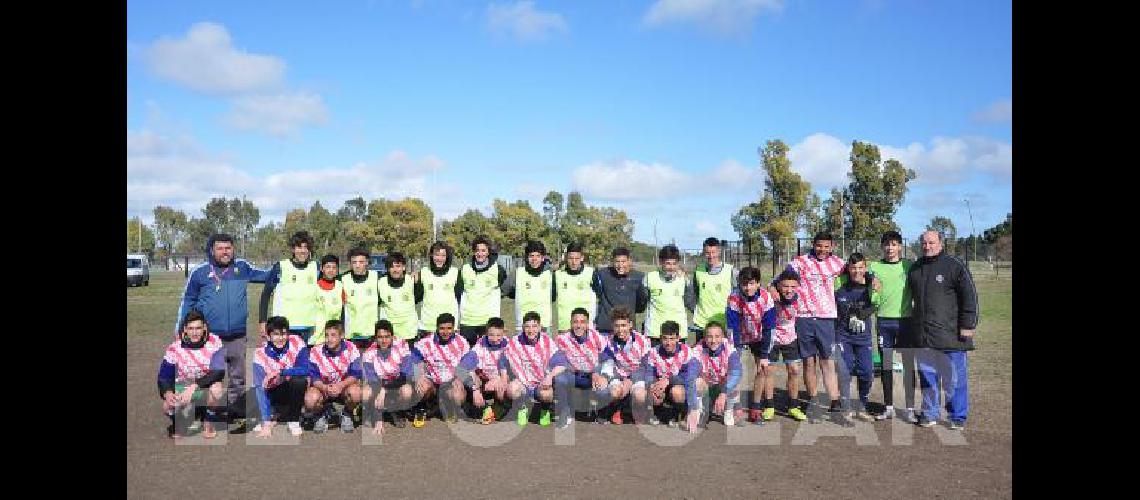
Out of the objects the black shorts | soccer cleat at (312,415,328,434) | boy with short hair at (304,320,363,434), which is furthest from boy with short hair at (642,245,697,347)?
soccer cleat at (312,415,328,434)

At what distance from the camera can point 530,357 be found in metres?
7.64

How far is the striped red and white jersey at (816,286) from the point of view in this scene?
24.7ft

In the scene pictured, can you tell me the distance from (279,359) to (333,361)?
463mm

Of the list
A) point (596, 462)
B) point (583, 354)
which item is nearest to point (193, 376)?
point (583, 354)

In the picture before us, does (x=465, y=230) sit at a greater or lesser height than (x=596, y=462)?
greater

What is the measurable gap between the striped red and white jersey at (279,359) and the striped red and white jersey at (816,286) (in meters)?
4.60

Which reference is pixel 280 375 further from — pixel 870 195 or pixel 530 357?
pixel 870 195

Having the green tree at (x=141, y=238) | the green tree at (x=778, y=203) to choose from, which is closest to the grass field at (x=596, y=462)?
the green tree at (x=778, y=203)

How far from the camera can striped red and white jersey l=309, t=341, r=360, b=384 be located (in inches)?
288

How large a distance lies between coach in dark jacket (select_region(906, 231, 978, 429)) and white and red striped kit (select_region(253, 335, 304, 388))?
5.53 metres

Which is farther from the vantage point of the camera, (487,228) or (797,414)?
(487,228)

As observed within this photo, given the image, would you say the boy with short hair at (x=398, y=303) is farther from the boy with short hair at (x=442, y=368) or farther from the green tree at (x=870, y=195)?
the green tree at (x=870, y=195)
